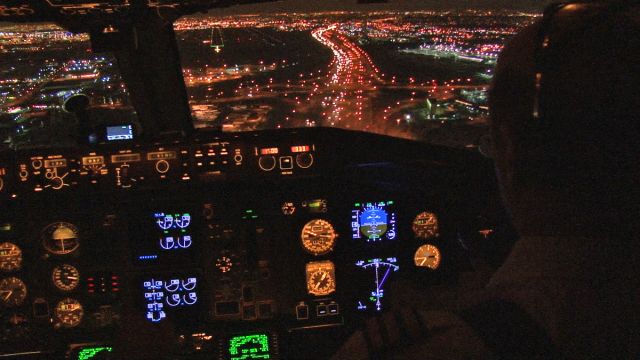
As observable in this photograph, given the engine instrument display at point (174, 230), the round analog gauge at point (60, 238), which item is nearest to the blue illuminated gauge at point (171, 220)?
the engine instrument display at point (174, 230)

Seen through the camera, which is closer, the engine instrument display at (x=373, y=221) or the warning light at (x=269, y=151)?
the warning light at (x=269, y=151)

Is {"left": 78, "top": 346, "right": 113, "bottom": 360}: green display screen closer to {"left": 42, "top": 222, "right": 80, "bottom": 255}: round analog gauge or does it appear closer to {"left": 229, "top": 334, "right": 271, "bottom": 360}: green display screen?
{"left": 42, "top": 222, "right": 80, "bottom": 255}: round analog gauge

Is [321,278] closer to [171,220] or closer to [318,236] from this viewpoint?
[318,236]

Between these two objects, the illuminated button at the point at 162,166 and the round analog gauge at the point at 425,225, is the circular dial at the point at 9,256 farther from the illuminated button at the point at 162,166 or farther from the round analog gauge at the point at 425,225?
the round analog gauge at the point at 425,225

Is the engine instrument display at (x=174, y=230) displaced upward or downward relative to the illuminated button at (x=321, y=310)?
upward

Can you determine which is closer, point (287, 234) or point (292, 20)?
point (287, 234)

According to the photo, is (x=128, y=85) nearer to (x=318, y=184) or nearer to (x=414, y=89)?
(x=318, y=184)

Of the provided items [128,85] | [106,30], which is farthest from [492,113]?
[128,85]
